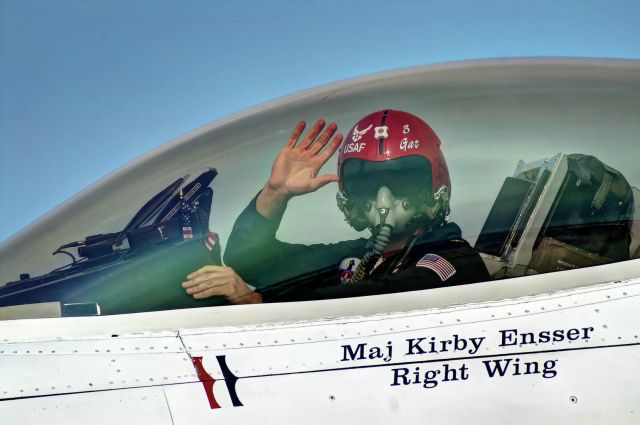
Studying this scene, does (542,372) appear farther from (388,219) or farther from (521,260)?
(388,219)

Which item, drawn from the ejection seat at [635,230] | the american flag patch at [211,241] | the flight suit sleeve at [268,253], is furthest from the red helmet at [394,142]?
the ejection seat at [635,230]

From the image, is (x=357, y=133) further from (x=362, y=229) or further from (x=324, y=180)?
(x=362, y=229)

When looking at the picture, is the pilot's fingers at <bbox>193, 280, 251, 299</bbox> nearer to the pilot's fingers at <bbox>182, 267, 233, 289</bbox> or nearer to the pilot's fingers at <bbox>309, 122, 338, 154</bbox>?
the pilot's fingers at <bbox>182, 267, 233, 289</bbox>

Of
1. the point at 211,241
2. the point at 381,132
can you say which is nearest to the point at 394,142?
the point at 381,132

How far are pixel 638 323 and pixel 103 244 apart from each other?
1.95m

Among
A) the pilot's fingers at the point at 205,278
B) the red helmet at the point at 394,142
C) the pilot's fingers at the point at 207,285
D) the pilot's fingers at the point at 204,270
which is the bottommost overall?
the pilot's fingers at the point at 207,285

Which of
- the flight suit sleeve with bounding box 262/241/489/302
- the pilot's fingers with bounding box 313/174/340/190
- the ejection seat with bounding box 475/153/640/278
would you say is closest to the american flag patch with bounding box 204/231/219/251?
the flight suit sleeve with bounding box 262/241/489/302

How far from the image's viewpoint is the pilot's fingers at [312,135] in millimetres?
2809

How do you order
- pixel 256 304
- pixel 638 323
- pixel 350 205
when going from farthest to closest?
pixel 350 205 < pixel 256 304 < pixel 638 323

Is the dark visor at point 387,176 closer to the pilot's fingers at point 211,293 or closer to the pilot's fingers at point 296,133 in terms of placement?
the pilot's fingers at point 296,133

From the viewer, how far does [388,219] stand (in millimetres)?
2617

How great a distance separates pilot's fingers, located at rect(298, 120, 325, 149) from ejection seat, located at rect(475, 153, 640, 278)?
76 centimetres

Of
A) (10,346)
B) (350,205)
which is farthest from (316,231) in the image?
(10,346)

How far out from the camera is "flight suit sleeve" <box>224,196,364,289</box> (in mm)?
2584
